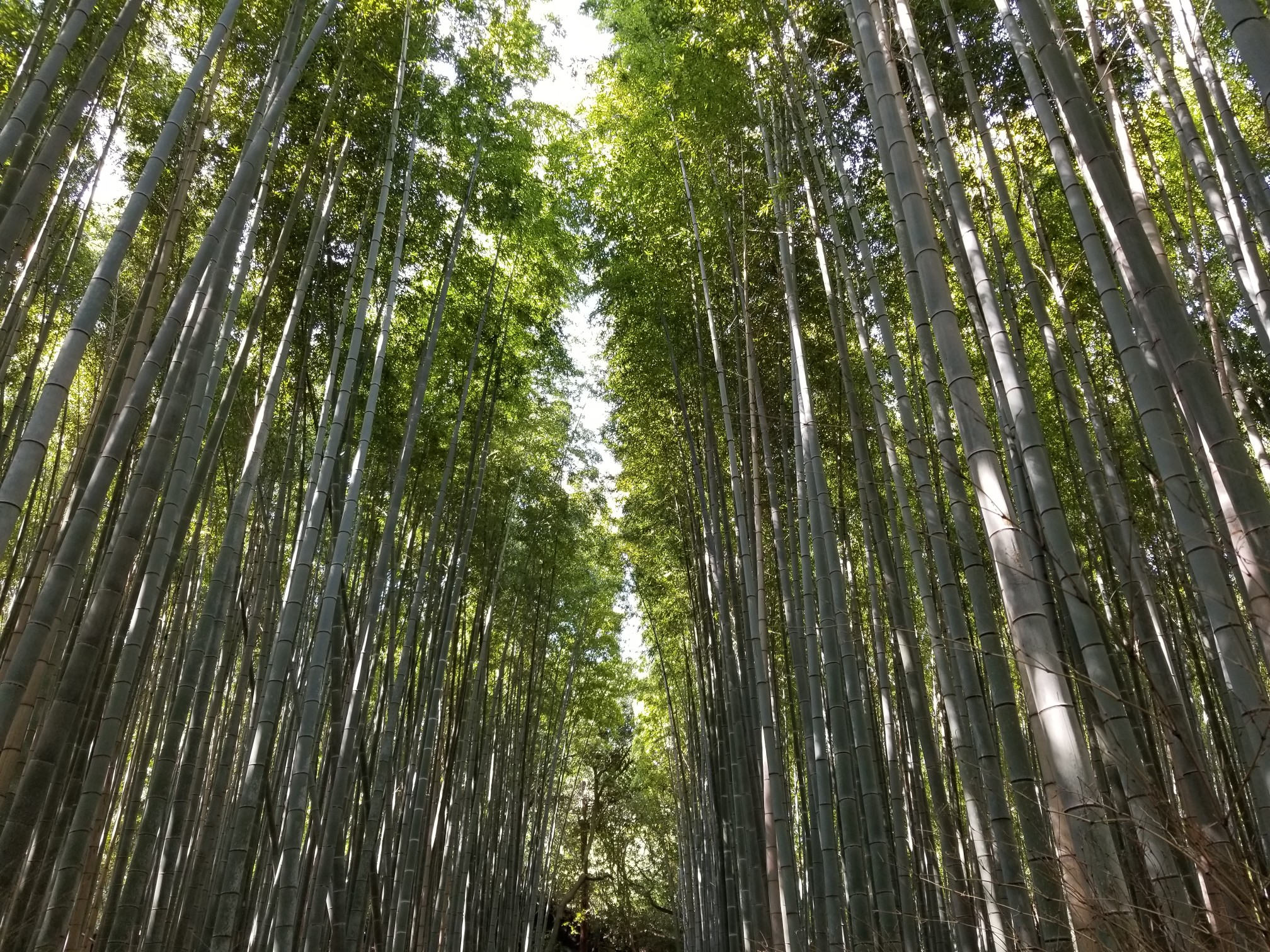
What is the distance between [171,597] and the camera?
5621mm

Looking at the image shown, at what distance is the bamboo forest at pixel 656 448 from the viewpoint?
198cm

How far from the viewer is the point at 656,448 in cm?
712

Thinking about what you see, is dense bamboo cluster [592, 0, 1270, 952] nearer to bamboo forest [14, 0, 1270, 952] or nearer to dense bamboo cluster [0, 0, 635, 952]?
bamboo forest [14, 0, 1270, 952]

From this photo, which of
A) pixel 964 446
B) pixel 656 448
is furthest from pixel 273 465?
pixel 964 446

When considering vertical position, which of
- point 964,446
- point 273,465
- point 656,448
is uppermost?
point 656,448

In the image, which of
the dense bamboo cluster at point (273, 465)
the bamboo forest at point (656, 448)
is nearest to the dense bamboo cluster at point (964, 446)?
the bamboo forest at point (656, 448)

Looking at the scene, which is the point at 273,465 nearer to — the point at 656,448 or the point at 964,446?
the point at 656,448

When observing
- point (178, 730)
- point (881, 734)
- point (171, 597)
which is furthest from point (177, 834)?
point (881, 734)

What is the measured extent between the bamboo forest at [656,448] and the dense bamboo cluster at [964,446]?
0.03 meters

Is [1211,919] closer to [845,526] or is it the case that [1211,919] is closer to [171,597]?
[845,526]

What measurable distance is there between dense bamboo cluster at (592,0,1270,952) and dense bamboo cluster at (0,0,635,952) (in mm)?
1240

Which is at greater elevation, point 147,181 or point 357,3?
point 357,3

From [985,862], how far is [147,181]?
3196 millimetres

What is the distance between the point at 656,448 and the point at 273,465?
3.01 metres
